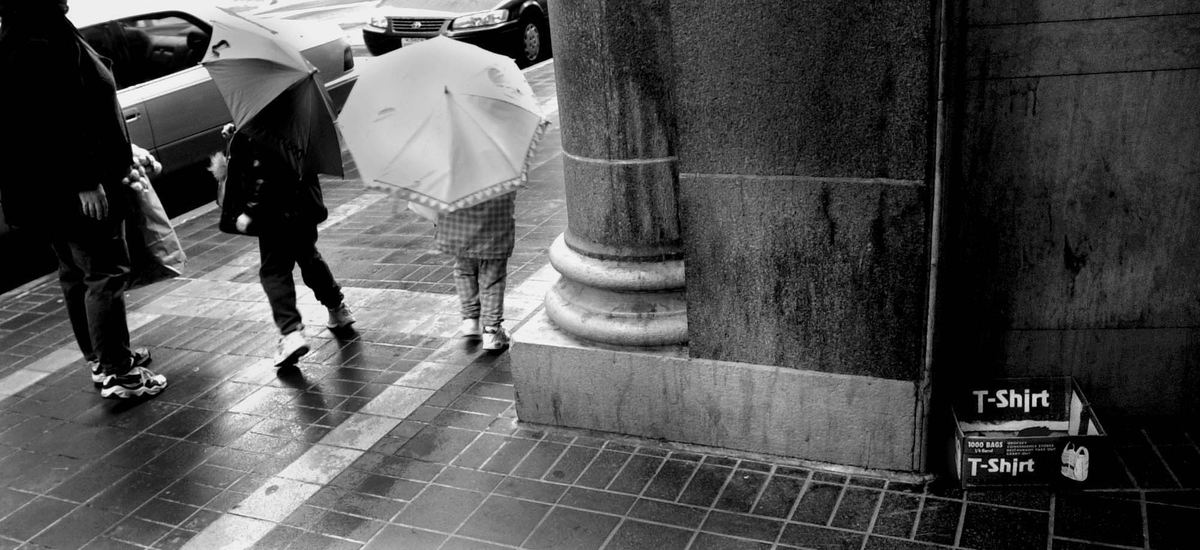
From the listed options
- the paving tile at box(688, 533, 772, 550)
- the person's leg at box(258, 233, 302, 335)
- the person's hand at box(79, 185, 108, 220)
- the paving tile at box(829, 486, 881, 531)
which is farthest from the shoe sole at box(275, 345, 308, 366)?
the paving tile at box(829, 486, 881, 531)

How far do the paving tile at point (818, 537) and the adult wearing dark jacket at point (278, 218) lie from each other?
10.1 feet

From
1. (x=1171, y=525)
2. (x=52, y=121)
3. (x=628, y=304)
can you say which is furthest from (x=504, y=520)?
(x=52, y=121)

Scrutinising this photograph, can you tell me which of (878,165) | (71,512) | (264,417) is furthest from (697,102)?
(71,512)

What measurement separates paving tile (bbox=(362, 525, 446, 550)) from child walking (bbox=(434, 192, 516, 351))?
1.71 metres

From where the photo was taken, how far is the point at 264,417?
5270 mm

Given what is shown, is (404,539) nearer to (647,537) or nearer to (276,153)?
(647,537)

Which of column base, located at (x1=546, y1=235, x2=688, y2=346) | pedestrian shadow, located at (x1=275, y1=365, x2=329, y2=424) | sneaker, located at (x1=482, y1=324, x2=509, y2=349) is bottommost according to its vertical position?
pedestrian shadow, located at (x1=275, y1=365, x2=329, y2=424)

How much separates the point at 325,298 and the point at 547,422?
1.97 metres

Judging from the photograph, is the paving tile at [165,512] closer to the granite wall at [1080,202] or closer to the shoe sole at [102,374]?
the shoe sole at [102,374]

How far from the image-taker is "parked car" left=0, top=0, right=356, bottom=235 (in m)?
8.66

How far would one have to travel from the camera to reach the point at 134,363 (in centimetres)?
587

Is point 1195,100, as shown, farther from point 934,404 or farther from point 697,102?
point 697,102

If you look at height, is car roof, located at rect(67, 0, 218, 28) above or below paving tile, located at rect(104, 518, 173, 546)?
above

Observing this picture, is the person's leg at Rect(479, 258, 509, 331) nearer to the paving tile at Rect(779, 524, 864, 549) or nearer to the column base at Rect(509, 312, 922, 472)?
the column base at Rect(509, 312, 922, 472)
